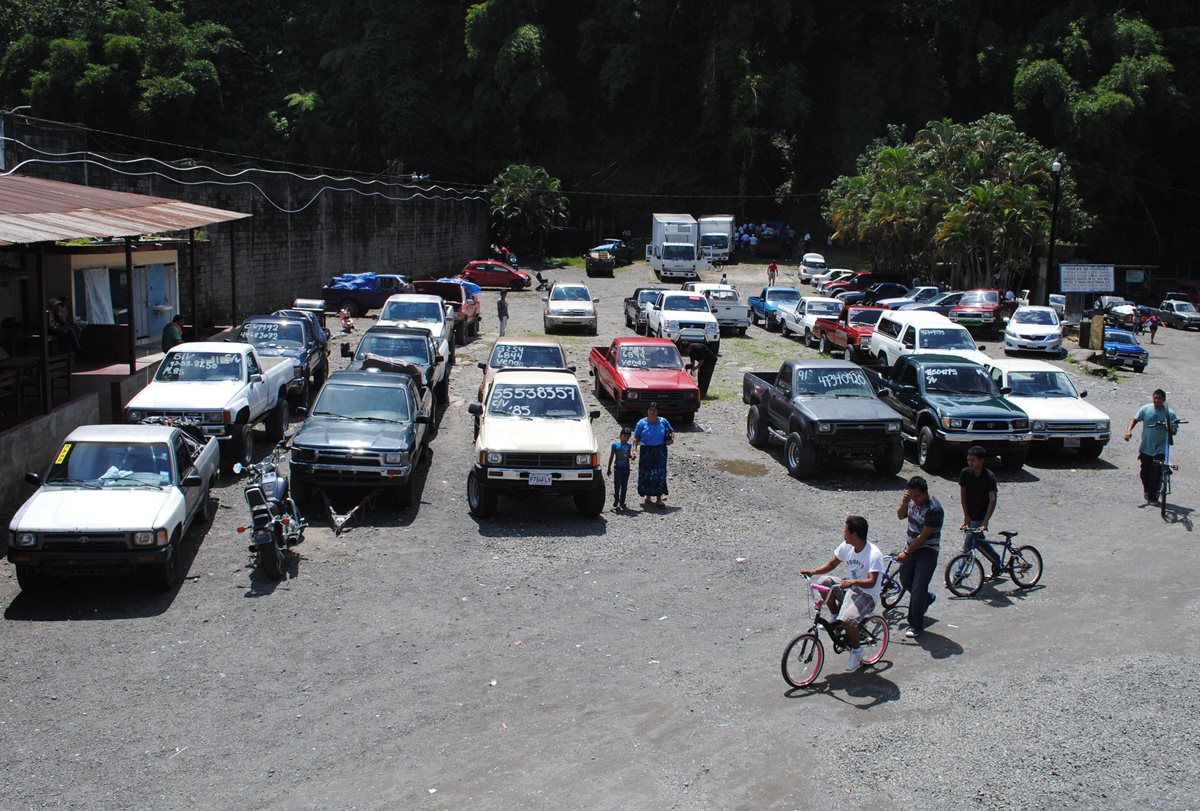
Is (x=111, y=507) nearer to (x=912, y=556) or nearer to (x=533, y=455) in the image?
(x=533, y=455)

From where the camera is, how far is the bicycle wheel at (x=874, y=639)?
30.2ft

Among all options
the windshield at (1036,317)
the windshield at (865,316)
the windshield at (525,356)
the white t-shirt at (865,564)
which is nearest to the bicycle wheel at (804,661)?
the white t-shirt at (865,564)

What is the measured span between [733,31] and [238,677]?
6178 centimetres

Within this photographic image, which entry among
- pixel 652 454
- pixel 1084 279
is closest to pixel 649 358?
pixel 652 454

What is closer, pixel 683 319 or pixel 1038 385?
pixel 1038 385

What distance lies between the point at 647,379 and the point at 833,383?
373cm

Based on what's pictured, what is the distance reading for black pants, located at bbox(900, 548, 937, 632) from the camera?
990 centimetres

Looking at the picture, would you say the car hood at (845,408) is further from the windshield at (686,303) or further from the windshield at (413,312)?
the windshield at (686,303)

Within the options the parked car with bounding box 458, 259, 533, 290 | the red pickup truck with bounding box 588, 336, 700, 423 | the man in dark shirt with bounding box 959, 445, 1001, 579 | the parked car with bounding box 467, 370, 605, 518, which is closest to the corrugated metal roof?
the parked car with bounding box 467, 370, 605, 518

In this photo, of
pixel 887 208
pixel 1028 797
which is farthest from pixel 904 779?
pixel 887 208

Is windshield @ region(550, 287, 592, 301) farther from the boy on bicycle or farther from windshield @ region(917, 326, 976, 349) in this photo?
the boy on bicycle

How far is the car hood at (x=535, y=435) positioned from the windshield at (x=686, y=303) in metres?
15.8

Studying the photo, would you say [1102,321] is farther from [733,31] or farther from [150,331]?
[733,31]

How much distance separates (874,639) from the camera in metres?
9.29
